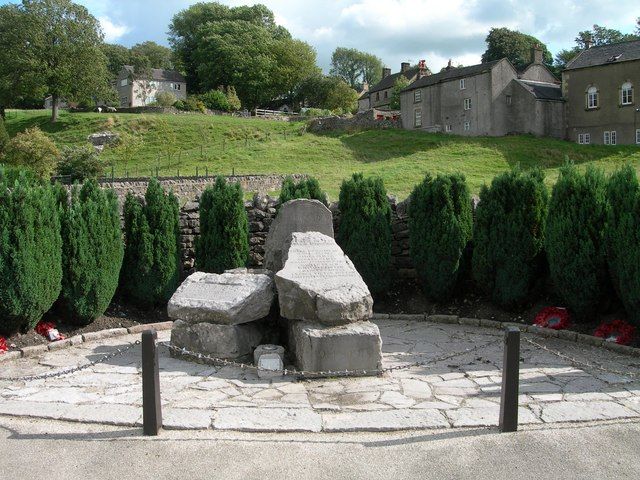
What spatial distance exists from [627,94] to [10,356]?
47.2m

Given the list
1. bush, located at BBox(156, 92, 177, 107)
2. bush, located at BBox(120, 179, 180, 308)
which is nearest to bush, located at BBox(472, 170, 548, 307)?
bush, located at BBox(120, 179, 180, 308)

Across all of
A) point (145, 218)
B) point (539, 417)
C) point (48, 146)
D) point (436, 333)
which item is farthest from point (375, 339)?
point (48, 146)

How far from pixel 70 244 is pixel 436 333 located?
21.1 ft

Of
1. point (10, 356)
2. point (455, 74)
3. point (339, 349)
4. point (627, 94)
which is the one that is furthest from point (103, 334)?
point (455, 74)

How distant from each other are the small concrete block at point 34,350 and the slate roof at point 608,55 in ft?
153

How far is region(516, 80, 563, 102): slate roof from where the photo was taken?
165 ft

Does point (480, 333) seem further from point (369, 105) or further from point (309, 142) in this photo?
point (369, 105)

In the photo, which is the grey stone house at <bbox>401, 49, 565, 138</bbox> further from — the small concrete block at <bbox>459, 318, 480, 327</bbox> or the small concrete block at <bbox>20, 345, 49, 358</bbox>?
the small concrete block at <bbox>20, 345, 49, 358</bbox>

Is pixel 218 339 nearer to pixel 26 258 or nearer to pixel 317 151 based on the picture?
pixel 26 258

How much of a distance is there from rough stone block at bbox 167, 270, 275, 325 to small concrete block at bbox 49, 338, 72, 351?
2.23 m

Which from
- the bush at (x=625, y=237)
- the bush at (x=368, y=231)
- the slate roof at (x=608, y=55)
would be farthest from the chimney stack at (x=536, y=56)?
the bush at (x=625, y=237)

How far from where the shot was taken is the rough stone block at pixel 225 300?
853cm

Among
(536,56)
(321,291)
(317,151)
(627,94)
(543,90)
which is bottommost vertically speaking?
(321,291)

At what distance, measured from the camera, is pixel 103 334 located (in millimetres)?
10469
